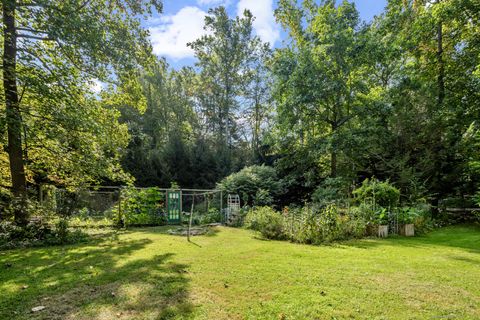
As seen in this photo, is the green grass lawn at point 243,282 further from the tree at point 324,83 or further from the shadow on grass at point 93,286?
the tree at point 324,83

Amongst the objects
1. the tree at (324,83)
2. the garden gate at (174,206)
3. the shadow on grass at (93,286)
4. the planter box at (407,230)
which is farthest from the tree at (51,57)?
the planter box at (407,230)

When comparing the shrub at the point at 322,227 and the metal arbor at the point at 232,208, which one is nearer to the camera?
the shrub at the point at 322,227

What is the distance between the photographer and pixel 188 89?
22.9 metres

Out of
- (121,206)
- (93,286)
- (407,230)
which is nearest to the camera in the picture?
(93,286)

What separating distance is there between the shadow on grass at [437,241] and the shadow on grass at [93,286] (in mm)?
4431

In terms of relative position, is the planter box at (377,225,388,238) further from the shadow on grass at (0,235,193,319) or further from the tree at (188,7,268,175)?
the tree at (188,7,268,175)

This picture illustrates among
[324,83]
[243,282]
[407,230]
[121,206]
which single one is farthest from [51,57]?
[407,230]

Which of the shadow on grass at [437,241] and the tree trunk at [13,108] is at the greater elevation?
the tree trunk at [13,108]

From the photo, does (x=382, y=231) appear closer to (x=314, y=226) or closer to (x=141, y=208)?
(x=314, y=226)

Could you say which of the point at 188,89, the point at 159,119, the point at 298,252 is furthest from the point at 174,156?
the point at 298,252

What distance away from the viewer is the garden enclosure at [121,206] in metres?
9.27

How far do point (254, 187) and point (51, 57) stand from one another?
911 centimetres

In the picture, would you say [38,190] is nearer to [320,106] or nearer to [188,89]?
[320,106]

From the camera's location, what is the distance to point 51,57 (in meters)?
7.98
